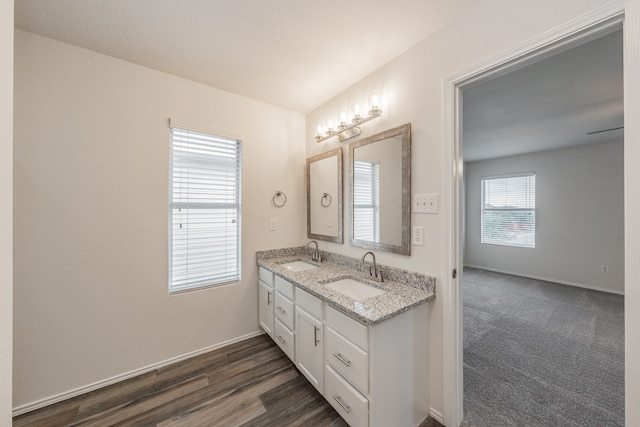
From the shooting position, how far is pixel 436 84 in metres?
1.56

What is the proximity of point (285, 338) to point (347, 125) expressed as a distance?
6.26ft

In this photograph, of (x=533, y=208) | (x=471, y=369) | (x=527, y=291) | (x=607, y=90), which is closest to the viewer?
(x=471, y=369)

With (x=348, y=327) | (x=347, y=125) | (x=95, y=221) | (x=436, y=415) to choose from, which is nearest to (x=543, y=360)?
(x=436, y=415)

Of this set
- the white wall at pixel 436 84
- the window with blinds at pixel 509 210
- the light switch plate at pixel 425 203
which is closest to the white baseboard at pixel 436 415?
the white wall at pixel 436 84

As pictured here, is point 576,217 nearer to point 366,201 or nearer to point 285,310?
point 366,201

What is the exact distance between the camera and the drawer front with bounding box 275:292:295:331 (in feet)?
6.40

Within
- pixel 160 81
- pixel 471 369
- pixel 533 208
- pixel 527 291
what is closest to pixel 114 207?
pixel 160 81

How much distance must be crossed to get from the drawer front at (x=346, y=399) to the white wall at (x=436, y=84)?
20.9 inches

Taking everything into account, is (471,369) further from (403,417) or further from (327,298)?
(327,298)

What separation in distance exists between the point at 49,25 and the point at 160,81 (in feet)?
2.04

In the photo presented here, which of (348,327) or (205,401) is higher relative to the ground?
(348,327)

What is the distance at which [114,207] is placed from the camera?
183 cm

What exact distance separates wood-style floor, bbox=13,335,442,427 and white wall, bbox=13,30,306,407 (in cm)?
14

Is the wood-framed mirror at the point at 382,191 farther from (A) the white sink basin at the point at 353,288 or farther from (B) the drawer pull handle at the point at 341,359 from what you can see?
(B) the drawer pull handle at the point at 341,359
